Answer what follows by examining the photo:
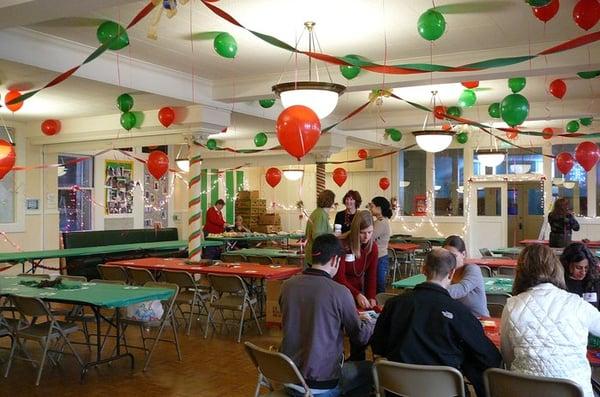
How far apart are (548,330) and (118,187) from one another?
42.5 feet

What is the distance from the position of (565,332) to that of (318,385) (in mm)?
1237

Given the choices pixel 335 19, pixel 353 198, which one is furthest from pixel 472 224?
pixel 335 19

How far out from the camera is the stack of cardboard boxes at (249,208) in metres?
18.1

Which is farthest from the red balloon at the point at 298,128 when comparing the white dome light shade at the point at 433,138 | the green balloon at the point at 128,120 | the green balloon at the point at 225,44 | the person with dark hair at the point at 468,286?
the green balloon at the point at 128,120

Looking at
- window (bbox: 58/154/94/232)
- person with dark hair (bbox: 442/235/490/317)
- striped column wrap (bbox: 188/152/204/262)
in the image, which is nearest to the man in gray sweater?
person with dark hair (bbox: 442/235/490/317)

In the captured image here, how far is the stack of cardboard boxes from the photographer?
1808 cm

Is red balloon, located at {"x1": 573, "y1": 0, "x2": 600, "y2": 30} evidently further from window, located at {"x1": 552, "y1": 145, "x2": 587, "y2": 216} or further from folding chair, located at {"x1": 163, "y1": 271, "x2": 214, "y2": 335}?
window, located at {"x1": 552, "y1": 145, "x2": 587, "y2": 216}

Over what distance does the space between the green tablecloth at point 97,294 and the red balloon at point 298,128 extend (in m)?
1.83

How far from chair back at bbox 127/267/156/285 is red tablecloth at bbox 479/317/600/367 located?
178 inches

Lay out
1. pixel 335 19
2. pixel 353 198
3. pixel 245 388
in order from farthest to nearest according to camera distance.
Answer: pixel 353 198, pixel 335 19, pixel 245 388

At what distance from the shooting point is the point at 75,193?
1352 cm

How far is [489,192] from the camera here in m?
15.1

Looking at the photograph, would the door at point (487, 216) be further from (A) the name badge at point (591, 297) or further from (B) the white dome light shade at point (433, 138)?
(A) the name badge at point (591, 297)

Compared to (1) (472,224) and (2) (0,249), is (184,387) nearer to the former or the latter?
(2) (0,249)
